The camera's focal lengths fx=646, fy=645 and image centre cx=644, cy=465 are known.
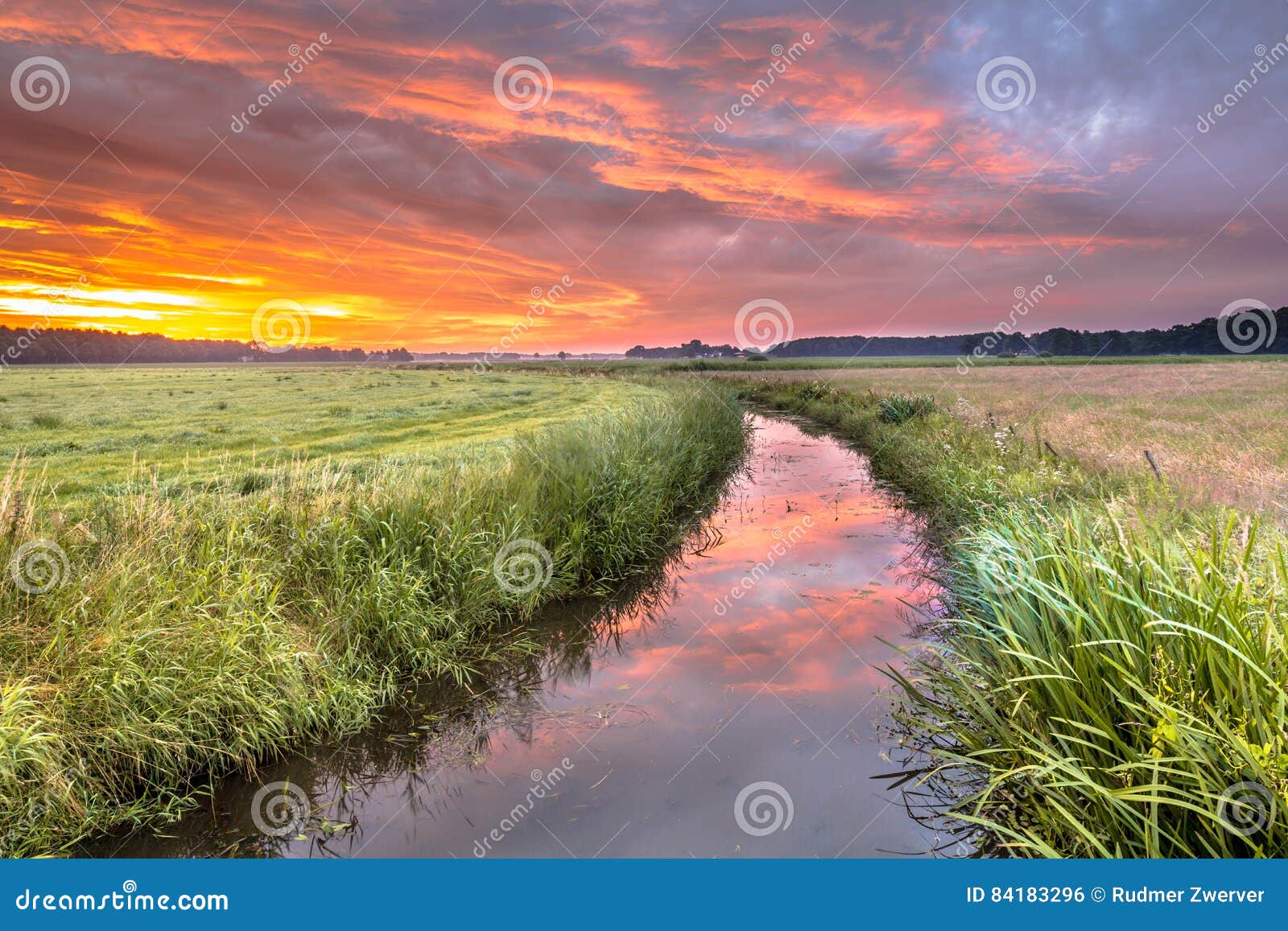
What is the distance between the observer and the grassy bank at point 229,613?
4609mm

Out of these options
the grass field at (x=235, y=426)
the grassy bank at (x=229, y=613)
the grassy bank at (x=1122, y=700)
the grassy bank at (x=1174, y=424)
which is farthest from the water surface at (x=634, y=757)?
the grassy bank at (x=1174, y=424)

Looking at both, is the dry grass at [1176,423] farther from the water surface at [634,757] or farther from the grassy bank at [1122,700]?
the water surface at [634,757]

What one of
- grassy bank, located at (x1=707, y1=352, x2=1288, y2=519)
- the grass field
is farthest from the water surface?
grassy bank, located at (x1=707, y1=352, x2=1288, y2=519)

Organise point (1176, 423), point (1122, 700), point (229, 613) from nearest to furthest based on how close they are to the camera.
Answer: point (1122, 700), point (229, 613), point (1176, 423)

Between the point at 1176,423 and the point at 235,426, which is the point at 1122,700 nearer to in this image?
the point at 1176,423

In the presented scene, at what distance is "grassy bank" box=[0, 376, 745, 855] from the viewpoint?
4609 millimetres

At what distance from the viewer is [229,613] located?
5723 millimetres

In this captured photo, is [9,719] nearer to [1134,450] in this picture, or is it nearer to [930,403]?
[1134,450]

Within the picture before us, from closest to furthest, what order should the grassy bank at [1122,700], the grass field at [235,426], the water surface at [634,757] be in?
the grassy bank at [1122,700] → the water surface at [634,757] → the grass field at [235,426]

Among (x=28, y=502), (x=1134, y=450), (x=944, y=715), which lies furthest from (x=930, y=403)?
(x=28, y=502)

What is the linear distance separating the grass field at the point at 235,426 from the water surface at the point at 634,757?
3918 millimetres

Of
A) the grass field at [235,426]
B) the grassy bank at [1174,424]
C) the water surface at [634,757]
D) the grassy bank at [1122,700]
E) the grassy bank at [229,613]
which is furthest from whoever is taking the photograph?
the grass field at [235,426]

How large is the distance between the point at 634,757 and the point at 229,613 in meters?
3.88

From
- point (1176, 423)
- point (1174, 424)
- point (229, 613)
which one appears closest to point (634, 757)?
point (229, 613)
